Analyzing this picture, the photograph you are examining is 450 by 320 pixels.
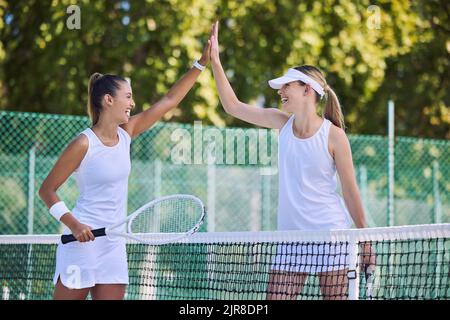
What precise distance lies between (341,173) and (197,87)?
8868 millimetres

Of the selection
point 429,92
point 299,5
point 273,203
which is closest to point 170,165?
point 273,203

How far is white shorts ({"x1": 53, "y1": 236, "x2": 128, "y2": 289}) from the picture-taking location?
4.89 m

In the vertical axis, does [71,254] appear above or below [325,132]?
Answer: below

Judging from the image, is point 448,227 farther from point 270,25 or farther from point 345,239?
point 270,25

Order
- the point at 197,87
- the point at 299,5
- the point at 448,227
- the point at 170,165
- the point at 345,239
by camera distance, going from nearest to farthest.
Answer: the point at 448,227
the point at 345,239
the point at 170,165
the point at 197,87
the point at 299,5

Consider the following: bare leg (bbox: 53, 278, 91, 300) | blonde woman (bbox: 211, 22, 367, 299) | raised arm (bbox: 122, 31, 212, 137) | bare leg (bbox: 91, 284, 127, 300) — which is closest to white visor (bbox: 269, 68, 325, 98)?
blonde woman (bbox: 211, 22, 367, 299)

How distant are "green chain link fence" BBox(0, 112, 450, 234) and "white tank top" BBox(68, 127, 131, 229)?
16.4 ft

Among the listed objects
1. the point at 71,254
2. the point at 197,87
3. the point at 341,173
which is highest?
the point at 197,87

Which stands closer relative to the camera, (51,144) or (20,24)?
(51,144)

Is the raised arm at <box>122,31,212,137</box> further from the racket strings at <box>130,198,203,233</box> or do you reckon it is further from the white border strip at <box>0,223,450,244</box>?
the white border strip at <box>0,223,450,244</box>

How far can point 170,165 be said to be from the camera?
39.3 ft

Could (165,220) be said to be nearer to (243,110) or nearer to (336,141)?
(243,110)


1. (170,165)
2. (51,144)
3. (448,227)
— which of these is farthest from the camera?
(170,165)

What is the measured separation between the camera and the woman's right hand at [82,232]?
15.6 ft
